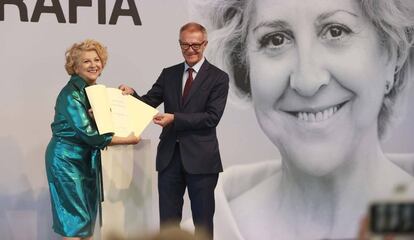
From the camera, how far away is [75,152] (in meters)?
3.38

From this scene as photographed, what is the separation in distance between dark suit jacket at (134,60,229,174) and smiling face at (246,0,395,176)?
74 centimetres

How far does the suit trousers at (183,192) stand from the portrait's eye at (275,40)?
1.08 meters

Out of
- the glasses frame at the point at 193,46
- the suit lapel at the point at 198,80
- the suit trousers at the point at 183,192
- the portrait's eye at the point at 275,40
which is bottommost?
the suit trousers at the point at 183,192

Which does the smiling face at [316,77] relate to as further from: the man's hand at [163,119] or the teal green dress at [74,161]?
the teal green dress at [74,161]

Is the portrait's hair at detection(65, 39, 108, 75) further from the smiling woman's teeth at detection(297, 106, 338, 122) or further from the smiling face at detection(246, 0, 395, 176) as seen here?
the smiling woman's teeth at detection(297, 106, 338, 122)

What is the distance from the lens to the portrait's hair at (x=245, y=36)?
4160 millimetres

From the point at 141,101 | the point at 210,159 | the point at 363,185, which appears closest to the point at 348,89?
the point at 363,185

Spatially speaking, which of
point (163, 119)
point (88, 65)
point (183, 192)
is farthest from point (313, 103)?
point (88, 65)

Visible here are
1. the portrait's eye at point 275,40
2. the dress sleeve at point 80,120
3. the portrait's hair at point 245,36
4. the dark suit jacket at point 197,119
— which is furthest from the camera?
the portrait's eye at point 275,40

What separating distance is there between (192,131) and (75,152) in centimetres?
66

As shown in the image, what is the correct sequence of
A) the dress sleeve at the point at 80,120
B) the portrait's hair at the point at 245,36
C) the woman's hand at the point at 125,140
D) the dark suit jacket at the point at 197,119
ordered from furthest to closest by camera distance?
the portrait's hair at the point at 245,36 < the dark suit jacket at the point at 197,119 < the woman's hand at the point at 125,140 < the dress sleeve at the point at 80,120

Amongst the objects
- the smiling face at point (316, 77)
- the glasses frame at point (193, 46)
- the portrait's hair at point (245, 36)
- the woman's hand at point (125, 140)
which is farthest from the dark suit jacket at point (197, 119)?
the smiling face at point (316, 77)

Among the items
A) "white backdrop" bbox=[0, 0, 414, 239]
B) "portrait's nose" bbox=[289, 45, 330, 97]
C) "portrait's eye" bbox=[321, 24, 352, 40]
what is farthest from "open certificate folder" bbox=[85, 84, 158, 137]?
"portrait's eye" bbox=[321, 24, 352, 40]

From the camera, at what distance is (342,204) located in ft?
14.4
